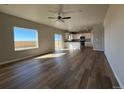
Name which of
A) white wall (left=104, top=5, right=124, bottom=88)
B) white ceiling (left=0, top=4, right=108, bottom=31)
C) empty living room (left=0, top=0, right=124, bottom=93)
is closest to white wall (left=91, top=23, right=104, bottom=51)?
empty living room (left=0, top=0, right=124, bottom=93)

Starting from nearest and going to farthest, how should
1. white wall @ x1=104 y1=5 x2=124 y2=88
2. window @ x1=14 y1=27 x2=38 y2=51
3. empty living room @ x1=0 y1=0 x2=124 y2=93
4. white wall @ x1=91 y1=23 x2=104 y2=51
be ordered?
white wall @ x1=104 y1=5 x2=124 y2=88 → empty living room @ x1=0 y1=0 x2=124 y2=93 → window @ x1=14 y1=27 x2=38 y2=51 → white wall @ x1=91 y1=23 x2=104 y2=51

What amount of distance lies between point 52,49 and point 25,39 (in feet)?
11.4

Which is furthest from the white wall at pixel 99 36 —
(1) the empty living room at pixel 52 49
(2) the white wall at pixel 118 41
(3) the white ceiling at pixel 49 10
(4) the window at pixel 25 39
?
(2) the white wall at pixel 118 41

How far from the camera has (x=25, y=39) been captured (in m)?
7.86

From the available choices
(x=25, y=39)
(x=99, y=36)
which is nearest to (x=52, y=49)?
(x=25, y=39)

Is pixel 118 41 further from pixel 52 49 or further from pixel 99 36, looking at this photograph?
pixel 52 49

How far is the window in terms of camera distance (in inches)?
261

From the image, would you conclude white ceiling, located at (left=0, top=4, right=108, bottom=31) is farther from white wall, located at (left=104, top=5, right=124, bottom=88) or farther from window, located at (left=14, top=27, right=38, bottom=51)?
white wall, located at (left=104, top=5, right=124, bottom=88)

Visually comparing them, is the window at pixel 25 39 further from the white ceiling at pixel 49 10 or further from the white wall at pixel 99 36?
the white wall at pixel 99 36

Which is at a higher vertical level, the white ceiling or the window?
the white ceiling

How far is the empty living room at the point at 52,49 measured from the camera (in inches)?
113

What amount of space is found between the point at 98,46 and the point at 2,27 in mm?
7992
